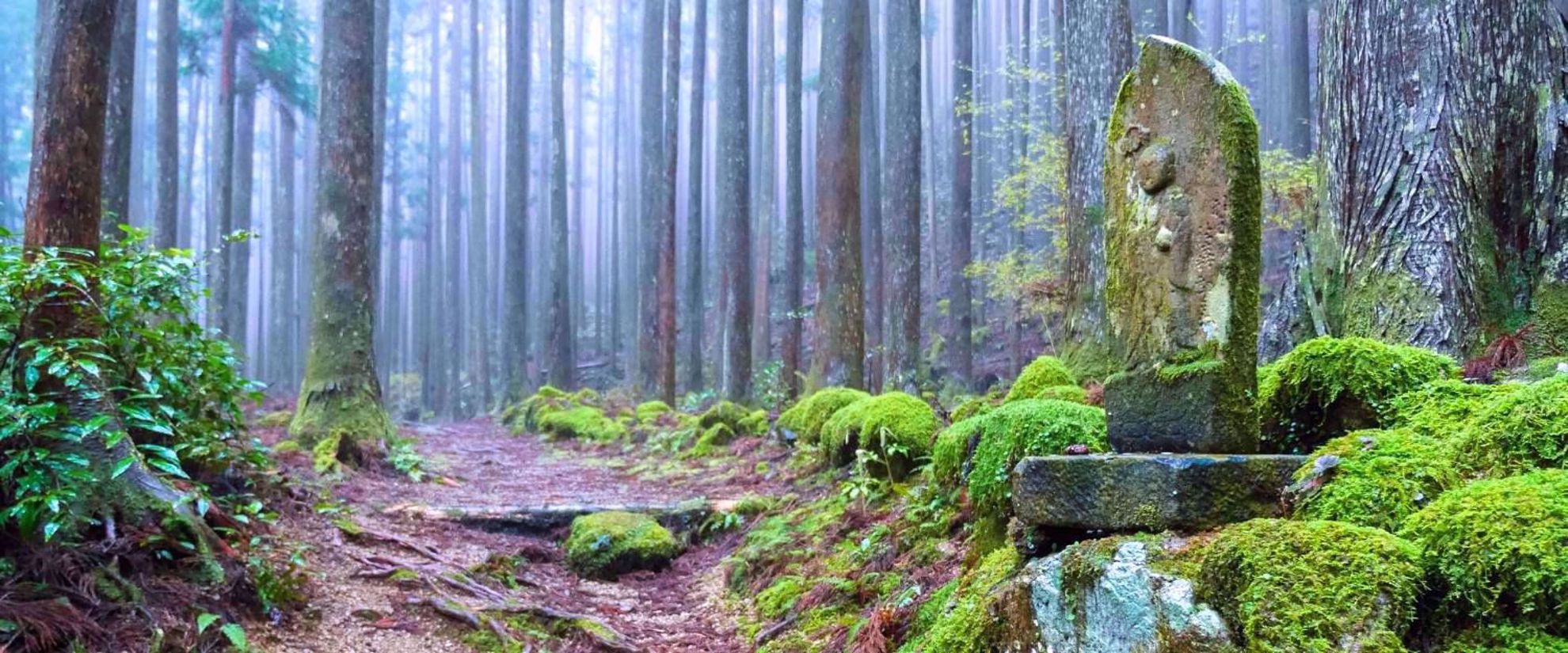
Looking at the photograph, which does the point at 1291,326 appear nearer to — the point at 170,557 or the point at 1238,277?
the point at 1238,277

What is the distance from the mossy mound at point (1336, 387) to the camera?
317cm

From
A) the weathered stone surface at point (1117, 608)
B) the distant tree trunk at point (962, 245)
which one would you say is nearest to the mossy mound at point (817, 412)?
the weathered stone surface at point (1117, 608)

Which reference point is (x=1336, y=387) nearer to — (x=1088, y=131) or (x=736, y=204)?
(x=1088, y=131)

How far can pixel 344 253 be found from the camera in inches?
390

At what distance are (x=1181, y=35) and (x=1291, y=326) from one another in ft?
49.9

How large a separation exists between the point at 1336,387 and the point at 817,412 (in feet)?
19.9

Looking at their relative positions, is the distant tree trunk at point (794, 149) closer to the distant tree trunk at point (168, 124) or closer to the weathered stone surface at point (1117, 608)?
the distant tree trunk at point (168, 124)

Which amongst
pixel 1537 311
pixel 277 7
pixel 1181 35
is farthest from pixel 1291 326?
pixel 277 7

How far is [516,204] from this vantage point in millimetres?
21609

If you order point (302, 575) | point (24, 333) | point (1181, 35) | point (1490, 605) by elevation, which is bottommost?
point (302, 575)

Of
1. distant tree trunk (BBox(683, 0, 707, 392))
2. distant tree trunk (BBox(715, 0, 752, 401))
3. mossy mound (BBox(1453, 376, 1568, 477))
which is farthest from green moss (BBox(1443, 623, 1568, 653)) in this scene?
distant tree trunk (BBox(683, 0, 707, 392))

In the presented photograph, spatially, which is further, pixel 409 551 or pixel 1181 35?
pixel 1181 35

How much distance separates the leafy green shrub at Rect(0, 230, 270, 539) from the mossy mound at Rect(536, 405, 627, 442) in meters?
8.85

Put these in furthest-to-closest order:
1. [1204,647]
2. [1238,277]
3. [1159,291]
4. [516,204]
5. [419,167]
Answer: [419,167] → [516,204] → [1159,291] → [1238,277] → [1204,647]
